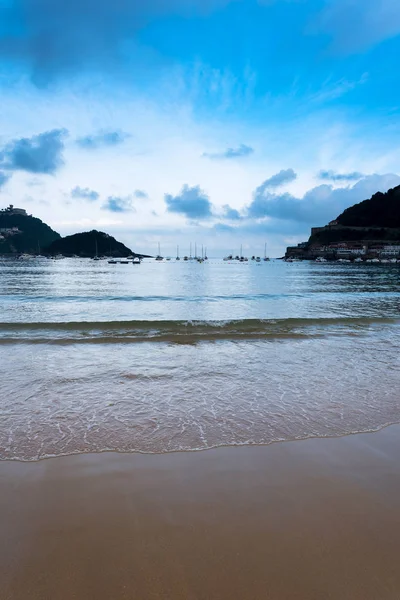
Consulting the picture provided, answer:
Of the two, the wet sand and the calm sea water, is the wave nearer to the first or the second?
the calm sea water

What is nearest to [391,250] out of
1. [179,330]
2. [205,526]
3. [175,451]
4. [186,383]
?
[179,330]

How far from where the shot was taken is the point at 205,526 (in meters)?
3.09

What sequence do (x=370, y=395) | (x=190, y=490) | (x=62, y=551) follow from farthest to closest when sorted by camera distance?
(x=370, y=395) → (x=190, y=490) → (x=62, y=551)

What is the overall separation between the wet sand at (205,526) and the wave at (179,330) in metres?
8.05

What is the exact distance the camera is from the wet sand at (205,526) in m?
2.48

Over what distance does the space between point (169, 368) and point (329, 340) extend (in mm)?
6621

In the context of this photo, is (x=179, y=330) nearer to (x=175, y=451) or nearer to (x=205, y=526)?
(x=175, y=451)

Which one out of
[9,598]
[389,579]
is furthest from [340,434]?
[9,598]

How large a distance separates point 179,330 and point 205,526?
11.2m

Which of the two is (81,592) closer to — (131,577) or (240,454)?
(131,577)

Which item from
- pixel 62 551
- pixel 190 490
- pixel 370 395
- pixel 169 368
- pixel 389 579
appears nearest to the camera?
pixel 389 579

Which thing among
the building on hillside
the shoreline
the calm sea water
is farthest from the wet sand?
the building on hillside

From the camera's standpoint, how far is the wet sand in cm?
248

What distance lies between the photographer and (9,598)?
2348 mm
